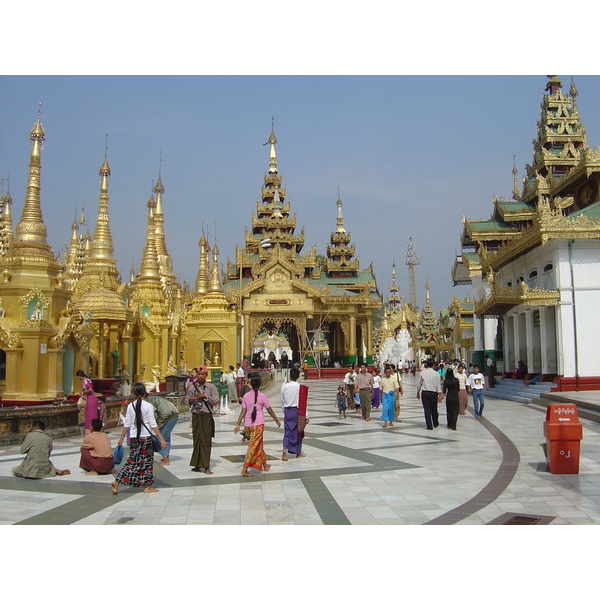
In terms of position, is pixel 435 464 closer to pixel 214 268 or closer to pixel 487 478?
pixel 487 478

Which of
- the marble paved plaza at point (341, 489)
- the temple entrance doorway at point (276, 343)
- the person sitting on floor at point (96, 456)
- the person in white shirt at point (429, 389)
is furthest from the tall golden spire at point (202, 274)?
the person sitting on floor at point (96, 456)

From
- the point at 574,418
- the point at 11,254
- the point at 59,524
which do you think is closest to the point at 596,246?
the point at 574,418

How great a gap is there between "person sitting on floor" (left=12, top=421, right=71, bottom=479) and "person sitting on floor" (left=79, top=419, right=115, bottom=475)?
28cm

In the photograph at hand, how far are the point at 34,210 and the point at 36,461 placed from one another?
336 inches

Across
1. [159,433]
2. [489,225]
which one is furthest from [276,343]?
[159,433]

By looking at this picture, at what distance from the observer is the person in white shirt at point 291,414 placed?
31.1 feet

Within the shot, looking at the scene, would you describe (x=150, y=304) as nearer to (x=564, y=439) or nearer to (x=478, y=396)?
(x=478, y=396)

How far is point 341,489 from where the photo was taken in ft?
24.6

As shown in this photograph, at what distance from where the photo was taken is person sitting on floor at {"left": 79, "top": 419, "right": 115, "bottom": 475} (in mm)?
8453

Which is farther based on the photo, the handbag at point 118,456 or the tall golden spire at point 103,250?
the tall golden spire at point 103,250

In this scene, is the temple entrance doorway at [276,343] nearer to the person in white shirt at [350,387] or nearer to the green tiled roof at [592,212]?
the person in white shirt at [350,387]

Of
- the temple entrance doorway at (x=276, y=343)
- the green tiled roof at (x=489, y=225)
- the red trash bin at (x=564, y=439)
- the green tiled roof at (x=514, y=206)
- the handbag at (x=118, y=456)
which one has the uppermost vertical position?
the green tiled roof at (x=514, y=206)

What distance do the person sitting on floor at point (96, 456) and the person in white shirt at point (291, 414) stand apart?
2618 mm

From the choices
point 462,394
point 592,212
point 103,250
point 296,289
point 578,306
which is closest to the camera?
point 462,394
